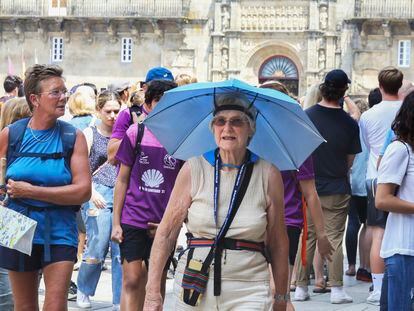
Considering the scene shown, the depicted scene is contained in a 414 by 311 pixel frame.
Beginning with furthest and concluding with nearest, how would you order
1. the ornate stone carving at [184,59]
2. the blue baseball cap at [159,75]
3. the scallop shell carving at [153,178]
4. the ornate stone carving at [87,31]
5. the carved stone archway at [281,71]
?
the ornate stone carving at [87,31] < the ornate stone carving at [184,59] < the carved stone archway at [281,71] < the blue baseball cap at [159,75] < the scallop shell carving at [153,178]

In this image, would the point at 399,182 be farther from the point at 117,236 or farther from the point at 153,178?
the point at 117,236

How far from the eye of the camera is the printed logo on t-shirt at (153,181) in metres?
8.14

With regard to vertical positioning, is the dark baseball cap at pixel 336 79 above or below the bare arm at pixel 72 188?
above

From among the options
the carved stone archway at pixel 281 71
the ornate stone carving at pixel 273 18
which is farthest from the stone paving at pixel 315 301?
the ornate stone carving at pixel 273 18

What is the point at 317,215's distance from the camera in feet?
27.3

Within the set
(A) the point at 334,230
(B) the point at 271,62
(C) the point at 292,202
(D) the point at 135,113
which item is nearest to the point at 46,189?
(D) the point at 135,113

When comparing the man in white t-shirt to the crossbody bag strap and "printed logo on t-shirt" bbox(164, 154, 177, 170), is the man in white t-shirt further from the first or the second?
the crossbody bag strap

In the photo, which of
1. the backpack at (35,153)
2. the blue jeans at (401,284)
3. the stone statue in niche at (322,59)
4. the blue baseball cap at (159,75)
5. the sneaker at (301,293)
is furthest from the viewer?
the stone statue in niche at (322,59)

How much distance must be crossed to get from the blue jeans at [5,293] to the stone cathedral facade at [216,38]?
35349 mm

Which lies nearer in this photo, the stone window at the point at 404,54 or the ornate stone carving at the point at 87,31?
the stone window at the point at 404,54

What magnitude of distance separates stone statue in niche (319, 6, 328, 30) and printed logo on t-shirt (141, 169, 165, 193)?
36067 millimetres

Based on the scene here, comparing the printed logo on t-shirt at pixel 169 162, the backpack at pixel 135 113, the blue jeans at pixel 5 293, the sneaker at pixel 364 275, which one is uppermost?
the backpack at pixel 135 113

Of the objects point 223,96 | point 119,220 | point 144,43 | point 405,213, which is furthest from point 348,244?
point 144,43

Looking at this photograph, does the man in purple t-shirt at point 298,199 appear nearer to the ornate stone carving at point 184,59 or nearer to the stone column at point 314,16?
the stone column at point 314,16
